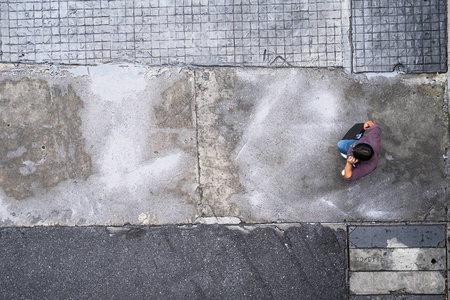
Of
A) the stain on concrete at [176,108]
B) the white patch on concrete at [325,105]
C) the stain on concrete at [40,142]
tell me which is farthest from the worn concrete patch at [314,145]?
the stain on concrete at [40,142]

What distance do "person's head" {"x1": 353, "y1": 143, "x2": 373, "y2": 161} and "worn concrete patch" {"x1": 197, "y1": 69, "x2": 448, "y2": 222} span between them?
606 mm

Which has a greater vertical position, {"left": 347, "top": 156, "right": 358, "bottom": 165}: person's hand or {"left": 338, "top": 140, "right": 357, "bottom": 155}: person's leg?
{"left": 338, "top": 140, "right": 357, "bottom": 155}: person's leg

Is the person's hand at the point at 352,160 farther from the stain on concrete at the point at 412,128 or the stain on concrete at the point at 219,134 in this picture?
the stain on concrete at the point at 219,134

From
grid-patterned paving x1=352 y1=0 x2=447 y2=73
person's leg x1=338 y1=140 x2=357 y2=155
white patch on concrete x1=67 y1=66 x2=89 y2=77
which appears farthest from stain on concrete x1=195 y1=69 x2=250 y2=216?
grid-patterned paving x1=352 y1=0 x2=447 y2=73

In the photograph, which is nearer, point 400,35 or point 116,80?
point 400,35

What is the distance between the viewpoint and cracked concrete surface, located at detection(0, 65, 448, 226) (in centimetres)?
449

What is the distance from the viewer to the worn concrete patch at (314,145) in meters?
4.48

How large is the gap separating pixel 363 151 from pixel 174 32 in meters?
2.88

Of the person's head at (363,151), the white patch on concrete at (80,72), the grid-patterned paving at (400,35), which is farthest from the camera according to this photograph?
the white patch on concrete at (80,72)

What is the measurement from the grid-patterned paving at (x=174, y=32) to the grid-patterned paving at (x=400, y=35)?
1.05ft

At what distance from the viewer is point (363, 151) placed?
383 cm

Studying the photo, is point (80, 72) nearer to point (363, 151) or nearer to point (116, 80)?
point (116, 80)

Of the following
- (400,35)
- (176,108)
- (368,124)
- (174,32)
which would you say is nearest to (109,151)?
(176,108)

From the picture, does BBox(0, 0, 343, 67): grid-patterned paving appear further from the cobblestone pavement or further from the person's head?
the person's head
